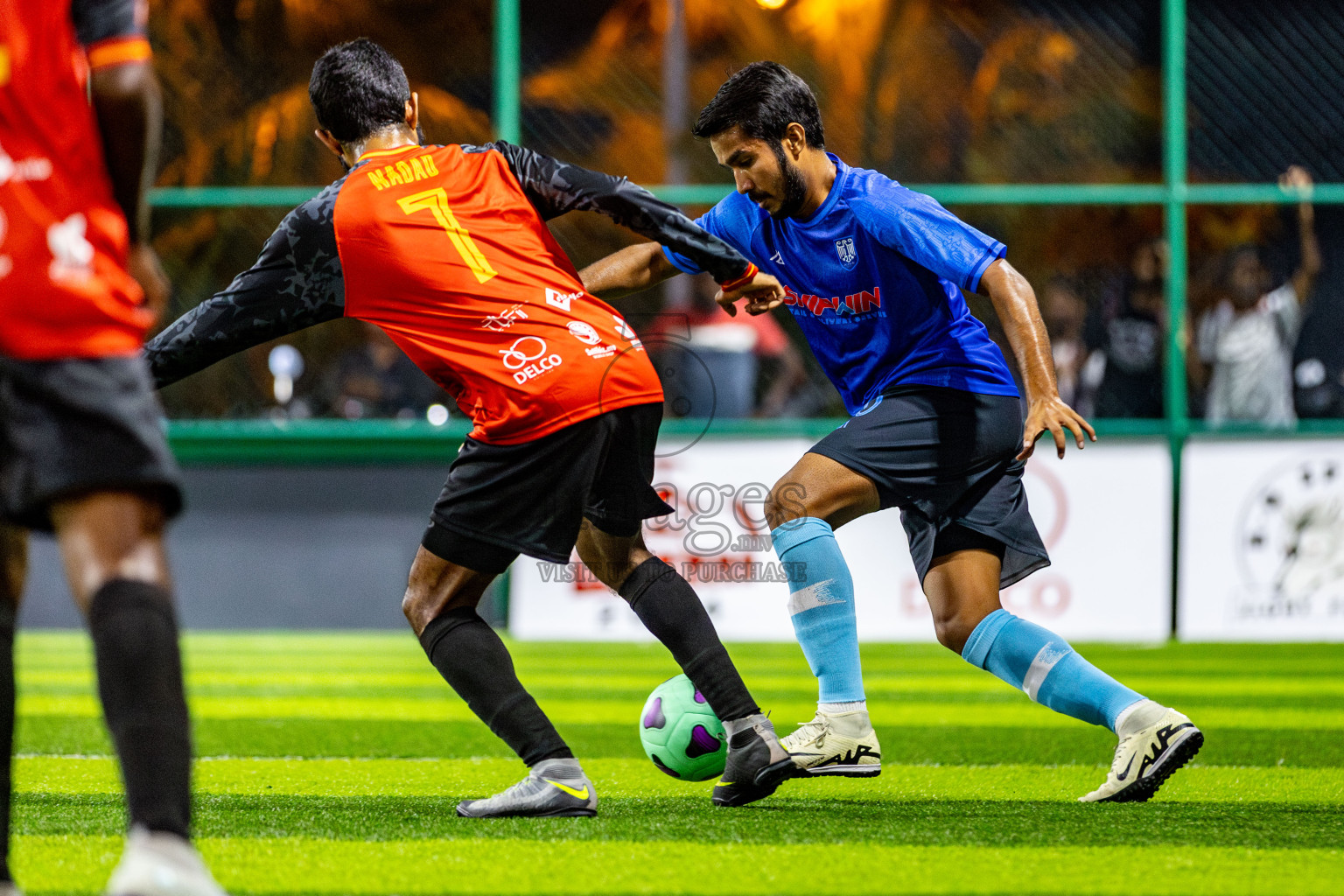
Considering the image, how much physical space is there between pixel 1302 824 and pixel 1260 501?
6.36 metres

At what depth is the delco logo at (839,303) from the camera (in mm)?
3926

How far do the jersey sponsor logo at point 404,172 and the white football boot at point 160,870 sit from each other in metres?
1.61

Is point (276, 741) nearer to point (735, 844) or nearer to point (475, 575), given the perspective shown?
point (475, 575)

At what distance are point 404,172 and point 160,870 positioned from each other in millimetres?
1724

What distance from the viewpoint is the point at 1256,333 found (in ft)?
34.5

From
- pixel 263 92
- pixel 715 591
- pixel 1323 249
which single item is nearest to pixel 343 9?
pixel 263 92

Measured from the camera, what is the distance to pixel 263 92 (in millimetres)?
11422

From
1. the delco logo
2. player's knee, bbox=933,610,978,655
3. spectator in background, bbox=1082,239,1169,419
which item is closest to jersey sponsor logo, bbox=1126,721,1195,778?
player's knee, bbox=933,610,978,655

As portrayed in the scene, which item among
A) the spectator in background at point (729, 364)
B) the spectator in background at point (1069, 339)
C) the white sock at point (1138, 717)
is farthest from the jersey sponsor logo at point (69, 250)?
the spectator in background at point (1069, 339)

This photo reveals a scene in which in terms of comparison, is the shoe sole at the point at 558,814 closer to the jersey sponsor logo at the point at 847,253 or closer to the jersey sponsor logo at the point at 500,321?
the jersey sponsor logo at the point at 500,321

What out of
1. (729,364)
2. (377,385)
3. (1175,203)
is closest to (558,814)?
(729,364)

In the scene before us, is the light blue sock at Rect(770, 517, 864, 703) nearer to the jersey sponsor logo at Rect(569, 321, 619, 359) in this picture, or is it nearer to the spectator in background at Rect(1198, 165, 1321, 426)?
the jersey sponsor logo at Rect(569, 321, 619, 359)

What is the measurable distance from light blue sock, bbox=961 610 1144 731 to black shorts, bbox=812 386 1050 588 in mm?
172

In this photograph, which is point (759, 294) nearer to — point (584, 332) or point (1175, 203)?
point (584, 332)
